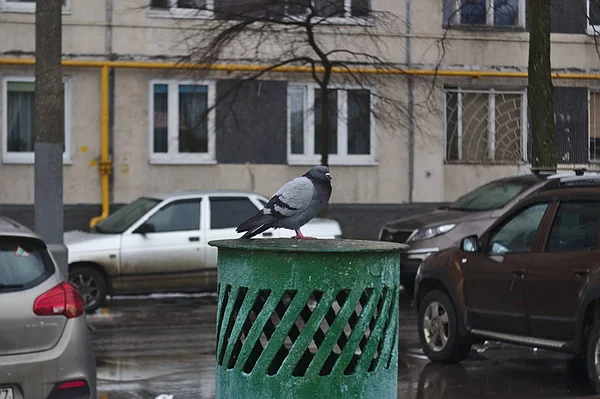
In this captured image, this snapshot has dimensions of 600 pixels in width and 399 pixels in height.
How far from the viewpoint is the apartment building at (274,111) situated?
22.1 metres

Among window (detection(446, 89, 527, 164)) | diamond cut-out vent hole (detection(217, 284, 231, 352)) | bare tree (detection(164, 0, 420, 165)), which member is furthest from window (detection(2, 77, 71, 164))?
diamond cut-out vent hole (detection(217, 284, 231, 352))

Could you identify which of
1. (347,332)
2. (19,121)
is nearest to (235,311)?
(347,332)

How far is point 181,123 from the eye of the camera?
23109 mm

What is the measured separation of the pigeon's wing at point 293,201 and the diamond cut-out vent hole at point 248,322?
33.7 inches

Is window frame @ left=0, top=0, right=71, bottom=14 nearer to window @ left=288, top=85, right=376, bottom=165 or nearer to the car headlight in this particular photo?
window @ left=288, top=85, right=376, bottom=165

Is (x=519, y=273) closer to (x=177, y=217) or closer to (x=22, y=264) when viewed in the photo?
(x=22, y=264)

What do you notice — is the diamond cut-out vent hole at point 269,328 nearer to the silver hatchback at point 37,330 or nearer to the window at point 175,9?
the silver hatchback at point 37,330

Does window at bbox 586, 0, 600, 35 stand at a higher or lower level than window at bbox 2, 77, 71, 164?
higher

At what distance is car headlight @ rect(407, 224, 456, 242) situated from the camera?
1582 cm

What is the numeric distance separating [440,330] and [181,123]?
1317cm

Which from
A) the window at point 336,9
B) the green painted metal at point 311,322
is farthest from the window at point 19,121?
Result: the green painted metal at point 311,322

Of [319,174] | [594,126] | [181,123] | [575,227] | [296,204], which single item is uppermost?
[181,123]

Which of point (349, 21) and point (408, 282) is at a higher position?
point (349, 21)

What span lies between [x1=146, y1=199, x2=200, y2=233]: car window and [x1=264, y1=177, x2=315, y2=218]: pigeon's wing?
412 inches
